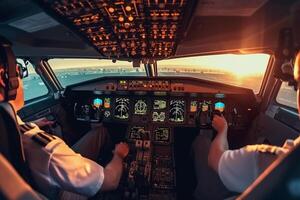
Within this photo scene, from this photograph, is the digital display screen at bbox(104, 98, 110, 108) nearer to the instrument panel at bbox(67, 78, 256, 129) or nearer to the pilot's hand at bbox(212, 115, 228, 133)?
the instrument panel at bbox(67, 78, 256, 129)

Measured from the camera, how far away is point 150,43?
267 cm

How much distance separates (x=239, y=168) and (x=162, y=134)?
2295 millimetres

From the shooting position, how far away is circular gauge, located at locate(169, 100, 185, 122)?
388cm

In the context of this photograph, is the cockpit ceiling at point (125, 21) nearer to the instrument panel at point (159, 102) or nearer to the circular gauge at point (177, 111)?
the instrument panel at point (159, 102)

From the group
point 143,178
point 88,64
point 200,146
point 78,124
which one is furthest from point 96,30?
point 88,64

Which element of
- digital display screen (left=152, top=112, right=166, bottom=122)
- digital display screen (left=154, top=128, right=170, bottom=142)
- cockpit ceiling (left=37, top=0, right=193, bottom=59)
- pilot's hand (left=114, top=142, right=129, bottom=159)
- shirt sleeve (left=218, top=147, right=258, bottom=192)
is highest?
cockpit ceiling (left=37, top=0, right=193, bottom=59)

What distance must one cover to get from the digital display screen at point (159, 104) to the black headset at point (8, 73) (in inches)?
99.4

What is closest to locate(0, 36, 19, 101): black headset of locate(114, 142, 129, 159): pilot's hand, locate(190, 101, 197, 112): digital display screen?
locate(114, 142, 129, 159): pilot's hand

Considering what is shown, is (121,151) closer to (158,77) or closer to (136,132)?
(136,132)

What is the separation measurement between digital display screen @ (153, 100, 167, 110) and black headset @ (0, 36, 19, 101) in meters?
2.52

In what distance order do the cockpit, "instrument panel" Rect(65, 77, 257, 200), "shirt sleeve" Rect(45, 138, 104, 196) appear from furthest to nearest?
"instrument panel" Rect(65, 77, 257, 200) < the cockpit < "shirt sleeve" Rect(45, 138, 104, 196)

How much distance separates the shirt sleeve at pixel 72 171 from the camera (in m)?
1.58

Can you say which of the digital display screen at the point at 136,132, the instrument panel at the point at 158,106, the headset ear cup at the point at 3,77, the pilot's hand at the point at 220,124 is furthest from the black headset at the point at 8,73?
the digital display screen at the point at 136,132

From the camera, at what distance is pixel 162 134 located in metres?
3.82
